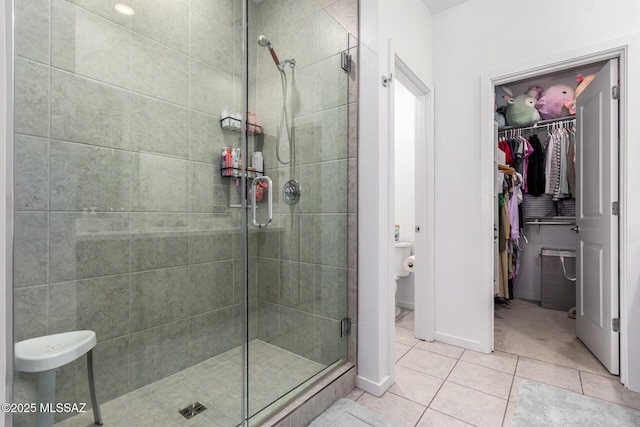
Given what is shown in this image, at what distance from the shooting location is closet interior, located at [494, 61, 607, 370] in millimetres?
3227

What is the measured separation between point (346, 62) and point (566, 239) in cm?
359

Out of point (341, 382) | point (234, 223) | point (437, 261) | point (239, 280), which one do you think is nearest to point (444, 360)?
point (437, 261)

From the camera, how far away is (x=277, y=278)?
5.45 ft

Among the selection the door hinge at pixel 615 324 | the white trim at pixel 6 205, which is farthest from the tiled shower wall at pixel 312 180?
the door hinge at pixel 615 324

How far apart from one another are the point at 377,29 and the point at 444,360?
2282mm

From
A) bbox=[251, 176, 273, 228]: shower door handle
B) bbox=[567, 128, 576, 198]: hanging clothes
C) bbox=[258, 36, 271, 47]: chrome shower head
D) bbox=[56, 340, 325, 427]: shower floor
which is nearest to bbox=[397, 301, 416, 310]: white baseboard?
bbox=[56, 340, 325, 427]: shower floor

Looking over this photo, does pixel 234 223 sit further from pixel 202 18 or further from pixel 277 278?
pixel 202 18

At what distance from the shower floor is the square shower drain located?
15mm

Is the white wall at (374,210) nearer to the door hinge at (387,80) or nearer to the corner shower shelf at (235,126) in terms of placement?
the door hinge at (387,80)

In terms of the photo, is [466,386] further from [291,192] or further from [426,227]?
[291,192]

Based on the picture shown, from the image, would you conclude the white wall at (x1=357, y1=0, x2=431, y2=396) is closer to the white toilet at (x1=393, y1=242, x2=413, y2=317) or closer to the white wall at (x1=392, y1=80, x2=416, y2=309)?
the white toilet at (x1=393, y1=242, x2=413, y2=317)

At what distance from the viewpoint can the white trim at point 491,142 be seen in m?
1.87

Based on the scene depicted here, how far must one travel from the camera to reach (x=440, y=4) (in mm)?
2451

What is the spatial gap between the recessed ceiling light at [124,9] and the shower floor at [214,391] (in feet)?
5.80
